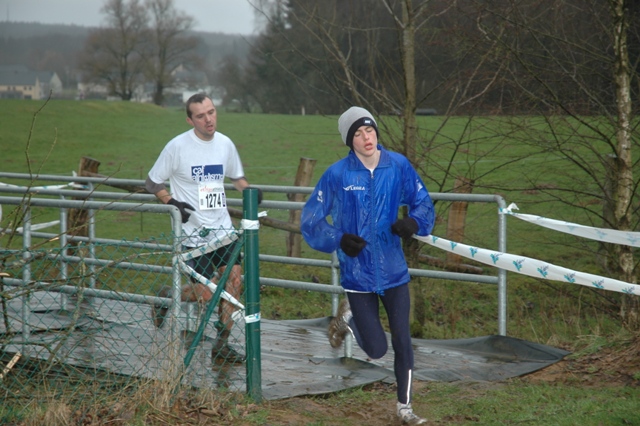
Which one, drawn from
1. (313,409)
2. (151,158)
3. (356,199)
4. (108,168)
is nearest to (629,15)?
(356,199)

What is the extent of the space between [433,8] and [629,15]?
6.58ft

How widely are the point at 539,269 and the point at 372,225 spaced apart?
5.81ft

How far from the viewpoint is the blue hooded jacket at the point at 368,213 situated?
4.84 metres

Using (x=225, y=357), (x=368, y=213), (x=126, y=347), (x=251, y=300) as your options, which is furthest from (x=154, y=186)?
(x=368, y=213)

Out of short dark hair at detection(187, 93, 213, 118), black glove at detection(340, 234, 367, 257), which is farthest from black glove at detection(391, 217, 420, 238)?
short dark hair at detection(187, 93, 213, 118)

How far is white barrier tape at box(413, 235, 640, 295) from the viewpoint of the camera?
19.2 ft

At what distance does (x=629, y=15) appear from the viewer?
7992 millimetres

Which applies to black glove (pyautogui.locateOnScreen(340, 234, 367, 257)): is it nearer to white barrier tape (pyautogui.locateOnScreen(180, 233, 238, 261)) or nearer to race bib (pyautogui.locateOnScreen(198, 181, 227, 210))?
white barrier tape (pyautogui.locateOnScreen(180, 233, 238, 261))

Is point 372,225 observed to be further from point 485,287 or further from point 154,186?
point 485,287

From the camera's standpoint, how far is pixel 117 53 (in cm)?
7844

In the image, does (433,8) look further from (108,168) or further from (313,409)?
(108,168)

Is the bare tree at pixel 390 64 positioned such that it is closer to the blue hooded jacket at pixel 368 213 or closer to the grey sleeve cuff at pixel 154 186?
the grey sleeve cuff at pixel 154 186

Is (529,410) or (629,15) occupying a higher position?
(629,15)

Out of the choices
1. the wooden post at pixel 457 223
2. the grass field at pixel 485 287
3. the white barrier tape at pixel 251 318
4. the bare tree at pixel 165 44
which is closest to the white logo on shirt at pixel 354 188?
the white barrier tape at pixel 251 318
